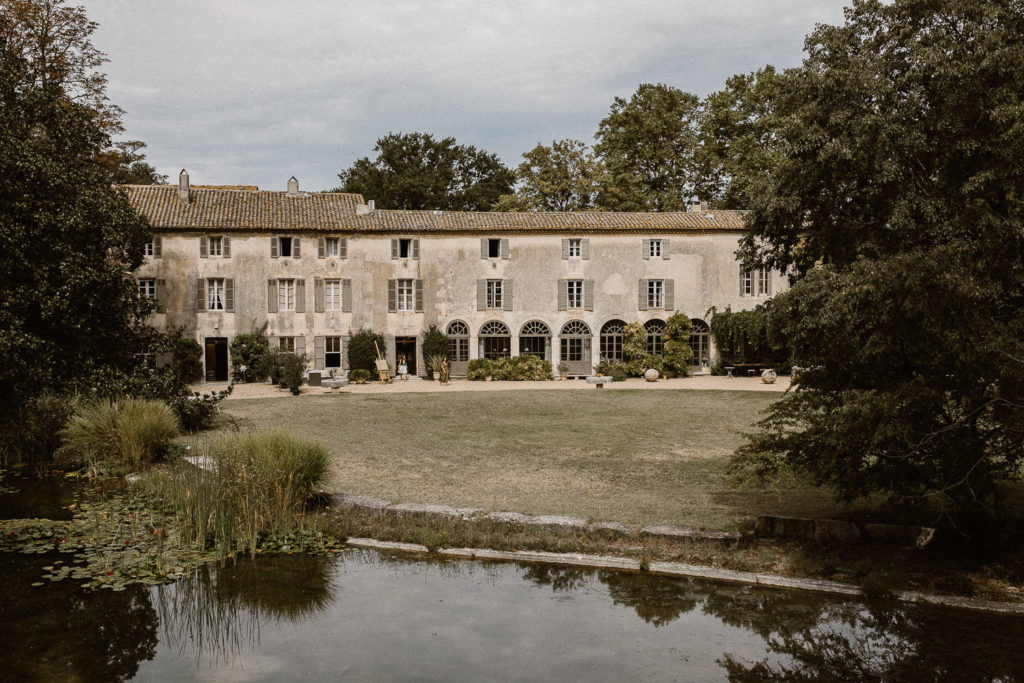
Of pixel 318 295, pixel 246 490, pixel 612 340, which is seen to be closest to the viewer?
pixel 246 490

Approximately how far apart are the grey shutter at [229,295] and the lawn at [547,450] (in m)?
8.47

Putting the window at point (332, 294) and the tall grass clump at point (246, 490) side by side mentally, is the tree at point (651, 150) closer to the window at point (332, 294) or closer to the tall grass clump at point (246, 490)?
the window at point (332, 294)

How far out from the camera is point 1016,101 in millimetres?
6258

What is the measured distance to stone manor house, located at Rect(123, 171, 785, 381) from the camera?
29.6 meters

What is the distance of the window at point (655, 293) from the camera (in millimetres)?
31594

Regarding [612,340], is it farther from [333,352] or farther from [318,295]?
[318,295]

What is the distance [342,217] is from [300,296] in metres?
3.75

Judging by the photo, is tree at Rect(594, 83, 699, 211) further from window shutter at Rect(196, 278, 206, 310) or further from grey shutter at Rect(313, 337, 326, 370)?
window shutter at Rect(196, 278, 206, 310)

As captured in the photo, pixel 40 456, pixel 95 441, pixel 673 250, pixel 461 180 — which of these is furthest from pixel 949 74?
pixel 461 180

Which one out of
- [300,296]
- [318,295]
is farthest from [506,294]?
[300,296]

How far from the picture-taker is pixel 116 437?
36.9ft

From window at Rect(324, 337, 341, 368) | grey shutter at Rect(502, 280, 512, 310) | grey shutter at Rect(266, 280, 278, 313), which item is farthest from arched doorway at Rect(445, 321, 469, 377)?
grey shutter at Rect(266, 280, 278, 313)

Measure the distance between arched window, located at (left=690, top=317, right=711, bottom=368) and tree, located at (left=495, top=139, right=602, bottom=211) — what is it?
1071 cm

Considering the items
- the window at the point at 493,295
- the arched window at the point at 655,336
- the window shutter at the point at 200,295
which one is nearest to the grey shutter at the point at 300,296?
the window shutter at the point at 200,295
